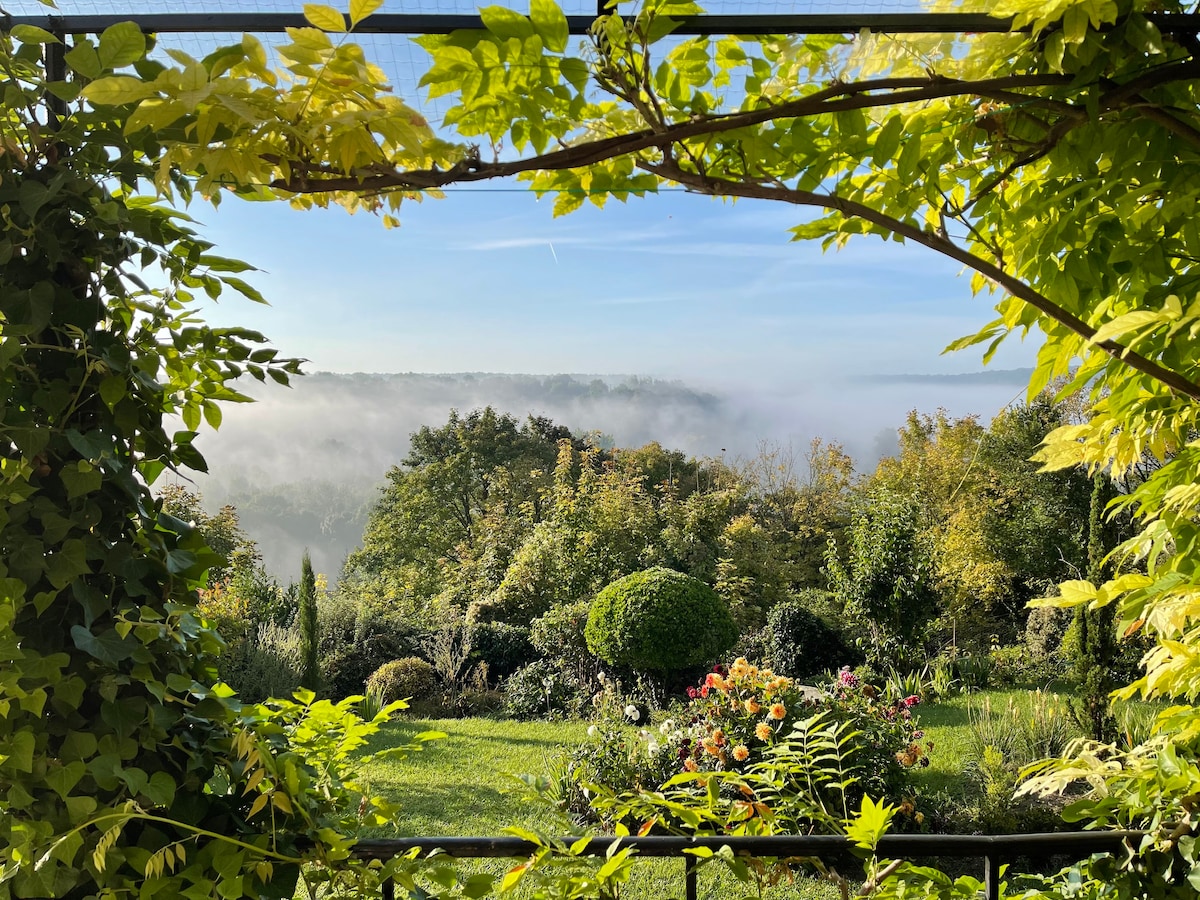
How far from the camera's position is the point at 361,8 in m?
0.79

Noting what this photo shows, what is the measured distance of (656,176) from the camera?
3.80 ft

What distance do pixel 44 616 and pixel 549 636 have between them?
22.8 feet

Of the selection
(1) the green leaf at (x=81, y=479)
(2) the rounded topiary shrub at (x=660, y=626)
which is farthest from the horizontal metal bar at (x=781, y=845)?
(2) the rounded topiary shrub at (x=660, y=626)

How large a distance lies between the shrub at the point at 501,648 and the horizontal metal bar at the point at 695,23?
7267 millimetres

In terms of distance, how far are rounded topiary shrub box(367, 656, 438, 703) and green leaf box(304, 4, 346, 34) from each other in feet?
A: 23.1

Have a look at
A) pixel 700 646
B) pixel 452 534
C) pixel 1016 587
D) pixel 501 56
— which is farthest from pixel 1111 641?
pixel 452 534

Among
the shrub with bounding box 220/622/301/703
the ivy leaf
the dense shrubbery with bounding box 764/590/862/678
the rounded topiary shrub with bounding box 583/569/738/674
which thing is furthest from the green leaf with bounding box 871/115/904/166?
the shrub with bounding box 220/622/301/703

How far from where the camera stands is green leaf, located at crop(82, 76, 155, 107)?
31.5 inches

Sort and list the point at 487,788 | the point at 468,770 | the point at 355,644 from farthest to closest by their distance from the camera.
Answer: the point at 355,644, the point at 468,770, the point at 487,788

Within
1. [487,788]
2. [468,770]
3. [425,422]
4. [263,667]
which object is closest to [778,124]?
[487,788]

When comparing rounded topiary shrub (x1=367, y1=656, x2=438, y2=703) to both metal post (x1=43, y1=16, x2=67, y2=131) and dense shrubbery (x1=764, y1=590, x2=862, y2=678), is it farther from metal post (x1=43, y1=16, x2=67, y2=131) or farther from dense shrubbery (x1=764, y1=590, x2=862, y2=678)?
metal post (x1=43, y1=16, x2=67, y2=131)

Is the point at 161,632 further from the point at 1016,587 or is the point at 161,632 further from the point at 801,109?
the point at 1016,587

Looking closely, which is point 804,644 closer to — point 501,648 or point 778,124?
point 501,648

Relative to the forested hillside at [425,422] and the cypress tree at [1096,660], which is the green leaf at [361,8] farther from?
the forested hillside at [425,422]
